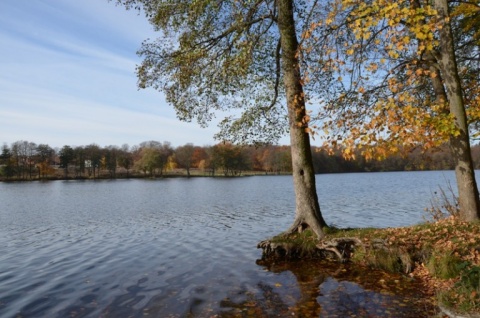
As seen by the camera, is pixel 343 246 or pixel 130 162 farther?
pixel 130 162

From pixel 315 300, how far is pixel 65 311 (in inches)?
252

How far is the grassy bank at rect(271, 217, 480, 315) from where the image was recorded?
720 centimetres

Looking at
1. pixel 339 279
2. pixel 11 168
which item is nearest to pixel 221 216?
pixel 339 279

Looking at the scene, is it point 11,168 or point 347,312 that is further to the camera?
point 11,168

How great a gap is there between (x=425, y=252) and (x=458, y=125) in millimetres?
3843

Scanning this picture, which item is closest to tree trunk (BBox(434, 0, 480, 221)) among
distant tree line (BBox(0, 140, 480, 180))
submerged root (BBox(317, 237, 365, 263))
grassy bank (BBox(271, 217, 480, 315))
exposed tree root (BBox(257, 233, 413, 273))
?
grassy bank (BBox(271, 217, 480, 315))

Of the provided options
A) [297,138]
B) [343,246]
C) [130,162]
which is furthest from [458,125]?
[130,162]

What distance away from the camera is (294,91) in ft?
44.0

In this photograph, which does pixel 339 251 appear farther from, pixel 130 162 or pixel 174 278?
pixel 130 162

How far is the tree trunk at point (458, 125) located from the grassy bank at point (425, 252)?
2.33 ft

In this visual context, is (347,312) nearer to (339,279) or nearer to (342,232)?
(339,279)

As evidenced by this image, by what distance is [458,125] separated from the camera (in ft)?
34.3

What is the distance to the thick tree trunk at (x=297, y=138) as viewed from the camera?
43.7 feet

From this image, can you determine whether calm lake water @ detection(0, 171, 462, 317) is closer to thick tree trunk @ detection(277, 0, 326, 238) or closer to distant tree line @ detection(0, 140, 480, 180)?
thick tree trunk @ detection(277, 0, 326, 238)
